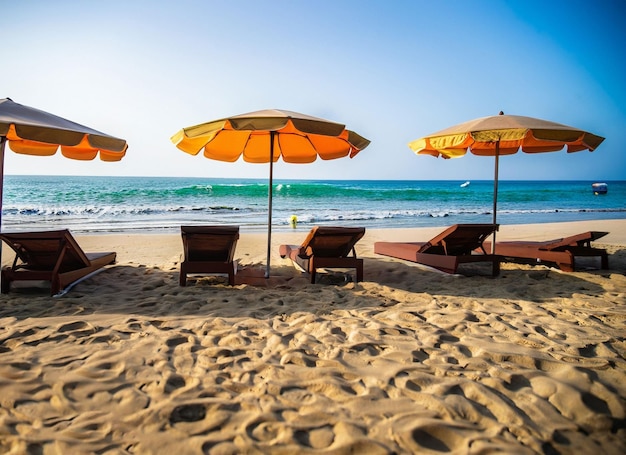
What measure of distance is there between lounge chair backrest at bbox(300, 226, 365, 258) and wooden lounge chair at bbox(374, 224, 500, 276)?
1.28m

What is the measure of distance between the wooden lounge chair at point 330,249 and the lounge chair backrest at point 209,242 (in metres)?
1.07

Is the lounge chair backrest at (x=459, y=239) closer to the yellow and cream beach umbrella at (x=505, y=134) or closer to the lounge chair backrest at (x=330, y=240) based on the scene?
the yellow and cream beach umbrella at (x=505, y=134)

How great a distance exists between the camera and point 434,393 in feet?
7.98

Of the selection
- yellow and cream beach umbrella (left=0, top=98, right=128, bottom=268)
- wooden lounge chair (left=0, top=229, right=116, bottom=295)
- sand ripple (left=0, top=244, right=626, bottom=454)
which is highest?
yellow and cream beach umbrella (left=0, top=98, right=128, bottom=268)

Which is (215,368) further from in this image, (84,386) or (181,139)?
(181,139)

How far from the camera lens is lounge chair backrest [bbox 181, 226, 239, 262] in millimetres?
5050

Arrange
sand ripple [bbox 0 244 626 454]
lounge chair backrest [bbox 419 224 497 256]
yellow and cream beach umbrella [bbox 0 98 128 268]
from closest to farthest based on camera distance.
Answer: sand ripple [bbox 0 244 626 454] → yellow and cream beach umbrella [bbox 0 98 128 268] → lounge chair backrest [bbox 419 224 497 256]

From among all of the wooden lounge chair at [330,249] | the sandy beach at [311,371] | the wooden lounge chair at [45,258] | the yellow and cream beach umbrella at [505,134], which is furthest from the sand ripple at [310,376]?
the yellow and cream beach umbrella at [505,134]

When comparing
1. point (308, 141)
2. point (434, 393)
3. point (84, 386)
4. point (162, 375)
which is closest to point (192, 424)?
point (162, 375)

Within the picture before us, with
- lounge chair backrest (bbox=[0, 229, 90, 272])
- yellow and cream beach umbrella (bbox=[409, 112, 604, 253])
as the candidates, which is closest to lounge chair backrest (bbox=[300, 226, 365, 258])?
yellow and cream beach umbrella (bbox=[409, 112, 604, 253])

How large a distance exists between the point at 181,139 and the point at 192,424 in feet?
12.5

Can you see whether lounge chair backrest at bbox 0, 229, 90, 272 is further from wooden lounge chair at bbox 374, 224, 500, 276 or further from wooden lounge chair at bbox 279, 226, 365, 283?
wooden lounge chair at bbox 374, 224, 500, 276

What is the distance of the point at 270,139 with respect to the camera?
19.9ft

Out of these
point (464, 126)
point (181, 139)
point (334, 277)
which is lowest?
point (334, 277)
